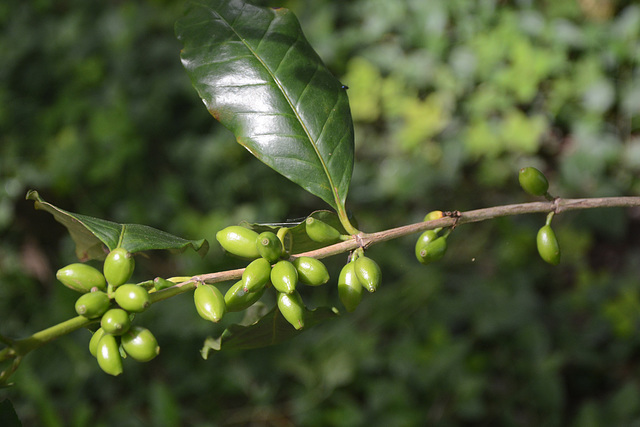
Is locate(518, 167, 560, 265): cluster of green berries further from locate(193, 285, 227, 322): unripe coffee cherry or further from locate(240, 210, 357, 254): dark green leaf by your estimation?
locate(193, 285, 227, 322): unripe coffee cherry

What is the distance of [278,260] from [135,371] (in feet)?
6.00

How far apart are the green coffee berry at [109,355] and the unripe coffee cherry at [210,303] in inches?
3.8

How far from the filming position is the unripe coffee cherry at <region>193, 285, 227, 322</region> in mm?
589

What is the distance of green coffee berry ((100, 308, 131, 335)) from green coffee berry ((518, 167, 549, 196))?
53cm

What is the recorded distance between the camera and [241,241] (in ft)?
2.15

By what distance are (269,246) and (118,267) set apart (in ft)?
0.55

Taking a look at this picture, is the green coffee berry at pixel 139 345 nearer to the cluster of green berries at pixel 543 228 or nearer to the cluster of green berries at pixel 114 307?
the cluster of green berries at pixel 114 307

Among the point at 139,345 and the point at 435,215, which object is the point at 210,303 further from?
the point at 435,215

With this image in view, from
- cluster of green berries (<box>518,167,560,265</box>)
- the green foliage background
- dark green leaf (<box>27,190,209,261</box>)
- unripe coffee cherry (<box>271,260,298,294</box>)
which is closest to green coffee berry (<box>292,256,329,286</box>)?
unripe coffee cherry (<box>271,260,298,294</box>)

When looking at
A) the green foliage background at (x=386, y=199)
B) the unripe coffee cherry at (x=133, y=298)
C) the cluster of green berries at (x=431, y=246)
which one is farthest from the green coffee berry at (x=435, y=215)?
the green foliage background at (x=386, y=199)

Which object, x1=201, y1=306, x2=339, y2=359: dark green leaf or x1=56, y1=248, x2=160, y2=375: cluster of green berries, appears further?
x1=201, y1=306, x2=339, y2=359: dark green leaf

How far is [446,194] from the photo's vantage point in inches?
107

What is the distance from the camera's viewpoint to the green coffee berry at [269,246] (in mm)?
609

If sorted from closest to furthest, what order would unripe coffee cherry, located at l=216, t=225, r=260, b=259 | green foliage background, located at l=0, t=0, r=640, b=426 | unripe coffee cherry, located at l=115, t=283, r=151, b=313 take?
unripe coffee cherry, located at l=115, t=283, r=151, b=313
unripe coffee cherry, located at l=216, t=225, r=260, b=259
green foliage background, located at l=0, t=0, r=640, b=426
